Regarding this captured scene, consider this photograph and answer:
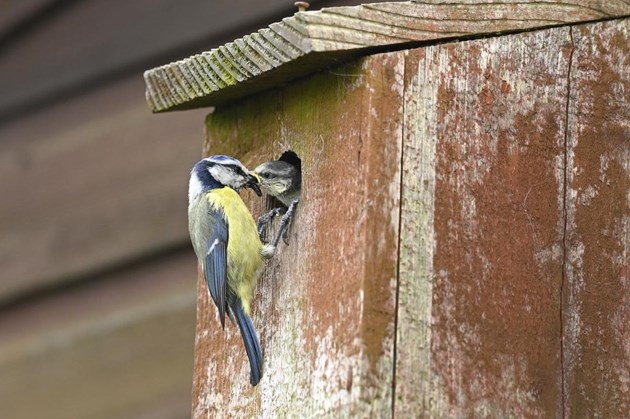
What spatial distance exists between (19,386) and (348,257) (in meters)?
3.27

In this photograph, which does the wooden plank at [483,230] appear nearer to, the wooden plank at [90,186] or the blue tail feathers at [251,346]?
the blue tail feathers at [251,346]

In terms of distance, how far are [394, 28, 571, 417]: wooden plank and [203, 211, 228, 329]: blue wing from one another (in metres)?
0.65

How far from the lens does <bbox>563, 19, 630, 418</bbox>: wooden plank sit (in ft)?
10.2

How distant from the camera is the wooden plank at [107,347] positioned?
540cm

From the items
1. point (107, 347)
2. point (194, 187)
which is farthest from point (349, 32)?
point (107, 347)

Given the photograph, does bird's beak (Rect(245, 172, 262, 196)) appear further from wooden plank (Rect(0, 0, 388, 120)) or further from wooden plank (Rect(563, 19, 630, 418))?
wooden plank (Rect(0, 0, 388, 120))

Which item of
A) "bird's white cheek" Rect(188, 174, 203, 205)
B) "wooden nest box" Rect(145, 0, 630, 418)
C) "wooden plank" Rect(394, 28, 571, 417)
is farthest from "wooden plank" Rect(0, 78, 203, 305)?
"wooden plank" Rect(394, 28, 571, 417)

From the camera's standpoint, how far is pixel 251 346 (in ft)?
10.7

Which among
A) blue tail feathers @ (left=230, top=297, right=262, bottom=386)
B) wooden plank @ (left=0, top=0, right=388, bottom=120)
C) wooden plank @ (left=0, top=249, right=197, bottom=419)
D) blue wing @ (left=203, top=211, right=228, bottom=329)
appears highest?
wooden plank @ (left=0, top=0, right=388, bottom=120)

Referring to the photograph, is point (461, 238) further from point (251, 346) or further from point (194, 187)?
point (194, 187)

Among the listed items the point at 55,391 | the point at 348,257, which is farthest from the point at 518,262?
the point at 55,391

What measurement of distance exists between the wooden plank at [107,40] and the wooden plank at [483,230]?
1987mm

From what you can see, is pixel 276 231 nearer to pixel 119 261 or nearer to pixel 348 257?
pixel 348 257

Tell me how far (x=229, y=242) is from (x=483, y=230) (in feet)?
2.84
